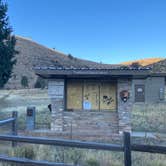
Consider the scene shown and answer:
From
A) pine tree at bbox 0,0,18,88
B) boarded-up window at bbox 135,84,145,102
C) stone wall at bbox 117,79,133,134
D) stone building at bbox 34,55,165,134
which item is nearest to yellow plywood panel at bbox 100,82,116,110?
stone building at bbox 34,55,165,134

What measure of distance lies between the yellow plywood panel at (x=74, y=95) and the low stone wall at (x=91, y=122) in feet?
0.91

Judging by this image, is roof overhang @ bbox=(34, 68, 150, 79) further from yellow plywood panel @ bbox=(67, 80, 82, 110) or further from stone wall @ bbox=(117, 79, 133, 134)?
yellow plywood panel @ bbox=(67, 80, 82, 110)

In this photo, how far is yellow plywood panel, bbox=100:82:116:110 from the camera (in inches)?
449

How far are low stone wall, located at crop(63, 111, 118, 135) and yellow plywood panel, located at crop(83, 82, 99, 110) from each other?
0.27 metres

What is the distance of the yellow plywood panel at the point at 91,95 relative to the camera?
37.7 feet

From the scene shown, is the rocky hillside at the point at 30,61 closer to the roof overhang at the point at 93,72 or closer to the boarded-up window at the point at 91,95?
the boarded-up window at the point at 91,95

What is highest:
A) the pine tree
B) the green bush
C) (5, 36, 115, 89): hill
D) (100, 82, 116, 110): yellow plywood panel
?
(5, 36, 115, 89): hill

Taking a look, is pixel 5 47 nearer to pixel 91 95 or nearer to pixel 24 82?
pixel 91 95

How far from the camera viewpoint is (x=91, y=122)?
1146 cm

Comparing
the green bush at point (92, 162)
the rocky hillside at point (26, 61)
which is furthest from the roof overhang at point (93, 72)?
the rocky hillside at point (26, 61)

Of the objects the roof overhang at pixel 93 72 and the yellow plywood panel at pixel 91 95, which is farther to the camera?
the yellow plywood panel at pixel 91 95

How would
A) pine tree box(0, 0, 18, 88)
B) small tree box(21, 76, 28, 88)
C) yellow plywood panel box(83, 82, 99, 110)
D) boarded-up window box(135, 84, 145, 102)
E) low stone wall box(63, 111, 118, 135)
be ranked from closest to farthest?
low stone wall box(63, 111, 118, 135), yellow plywood panel box(83, 82, 99, 110), pine tree box(0, 0, 18, 88), boarded-up window box(135, 84, 145, 102), small tree box(21, 76, 28, 88)

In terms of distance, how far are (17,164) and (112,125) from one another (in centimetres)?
673

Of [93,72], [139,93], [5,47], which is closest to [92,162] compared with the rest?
[93,72]
